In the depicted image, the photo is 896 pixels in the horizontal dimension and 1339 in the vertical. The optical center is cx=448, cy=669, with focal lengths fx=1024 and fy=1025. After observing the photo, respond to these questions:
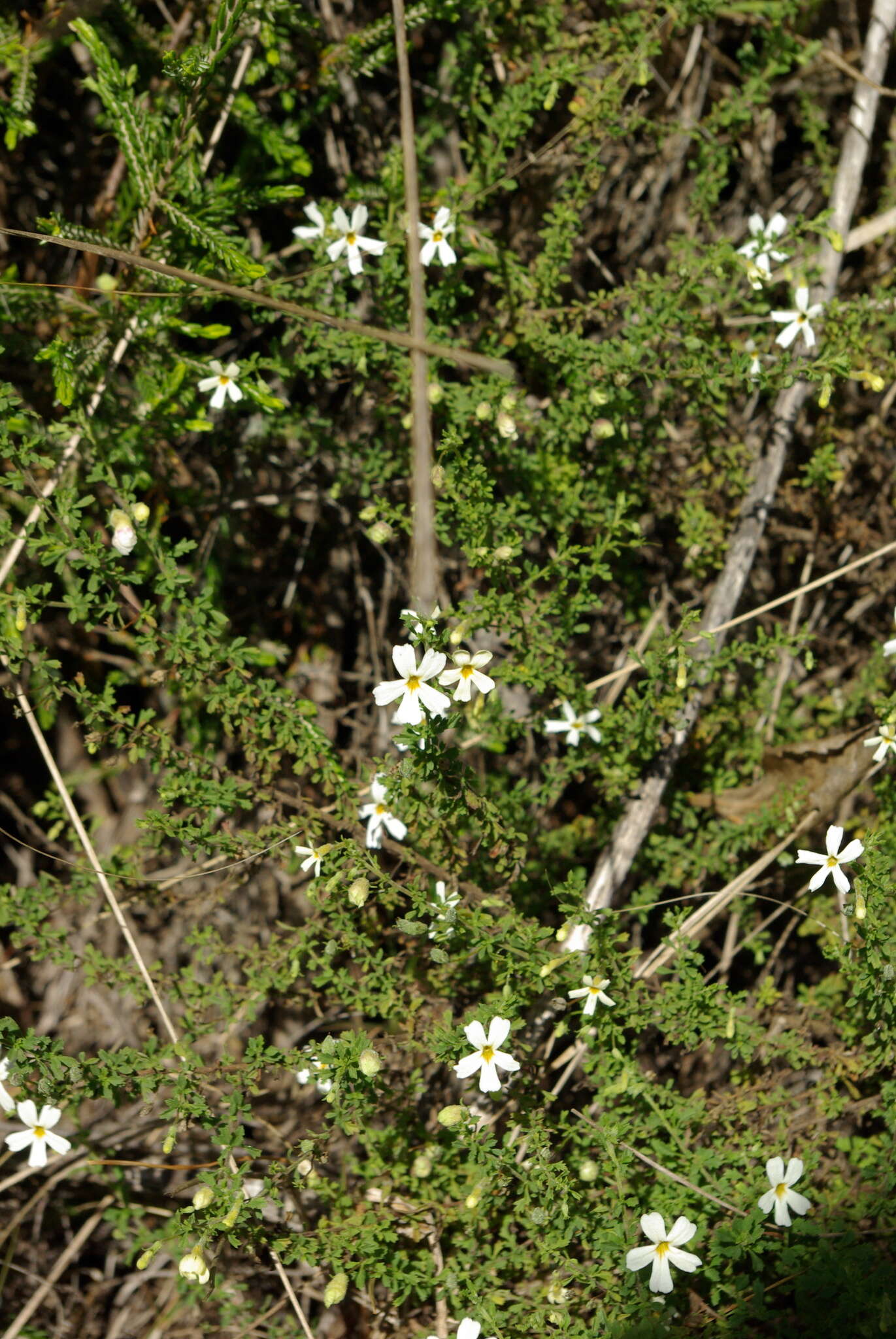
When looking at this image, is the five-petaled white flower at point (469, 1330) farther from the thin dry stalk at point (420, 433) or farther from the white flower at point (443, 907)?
the thin dry stalk at point (420, 433)

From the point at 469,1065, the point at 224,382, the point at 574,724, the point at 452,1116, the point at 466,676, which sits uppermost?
the point at 224,382

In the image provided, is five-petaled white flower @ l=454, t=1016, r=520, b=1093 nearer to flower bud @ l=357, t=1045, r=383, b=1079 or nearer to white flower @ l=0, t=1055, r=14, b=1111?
flower bud @ l=357, t=1045, r=383, b=1079

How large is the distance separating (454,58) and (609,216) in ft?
2.35

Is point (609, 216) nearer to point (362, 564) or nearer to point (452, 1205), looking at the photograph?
point (362, 564)

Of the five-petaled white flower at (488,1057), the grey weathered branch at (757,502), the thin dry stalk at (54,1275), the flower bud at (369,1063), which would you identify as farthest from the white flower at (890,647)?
the thin dry stalk at (54,1275)

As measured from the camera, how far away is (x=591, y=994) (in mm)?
2570

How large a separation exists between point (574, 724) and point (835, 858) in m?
0.77

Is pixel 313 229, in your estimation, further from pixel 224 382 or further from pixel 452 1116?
pixel 452 1116

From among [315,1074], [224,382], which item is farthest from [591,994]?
[224,382]

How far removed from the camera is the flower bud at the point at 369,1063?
234cm

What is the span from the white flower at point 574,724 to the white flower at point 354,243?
136 centimetres

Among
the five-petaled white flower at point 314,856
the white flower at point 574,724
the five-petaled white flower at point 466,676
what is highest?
the white flower at point 574,724

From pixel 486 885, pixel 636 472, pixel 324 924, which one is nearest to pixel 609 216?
pixel 636 472

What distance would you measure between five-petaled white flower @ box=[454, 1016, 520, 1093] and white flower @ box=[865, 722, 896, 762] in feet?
4.14
